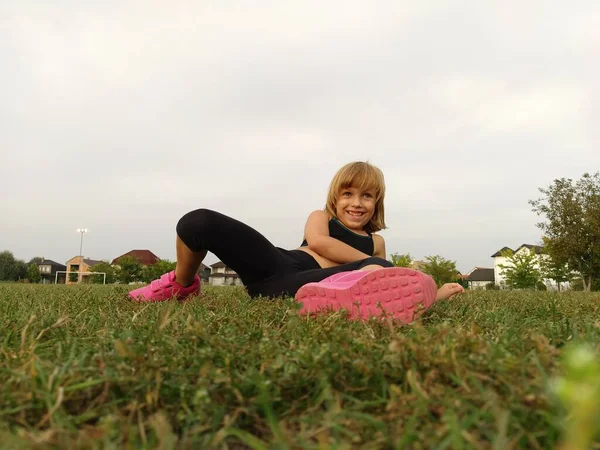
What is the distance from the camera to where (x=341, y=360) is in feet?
4.57

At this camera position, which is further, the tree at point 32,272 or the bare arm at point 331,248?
the tree at point 32,272

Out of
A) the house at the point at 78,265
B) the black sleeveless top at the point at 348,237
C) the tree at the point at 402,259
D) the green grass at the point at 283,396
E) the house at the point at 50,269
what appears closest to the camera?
the green grass at the point at 283,396

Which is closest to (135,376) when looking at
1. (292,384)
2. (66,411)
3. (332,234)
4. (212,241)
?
(66,411)

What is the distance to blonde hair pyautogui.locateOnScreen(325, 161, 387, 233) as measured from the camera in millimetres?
4520

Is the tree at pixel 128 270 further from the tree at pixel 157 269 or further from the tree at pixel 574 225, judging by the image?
the tree at pixel 574 225

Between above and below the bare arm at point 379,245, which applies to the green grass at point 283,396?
below

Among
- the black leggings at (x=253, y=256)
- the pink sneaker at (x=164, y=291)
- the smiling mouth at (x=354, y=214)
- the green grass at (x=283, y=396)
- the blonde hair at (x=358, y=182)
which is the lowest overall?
the green grass at (x=283, y=396)

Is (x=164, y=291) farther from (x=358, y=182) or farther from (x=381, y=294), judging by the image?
(x=381, y=294)

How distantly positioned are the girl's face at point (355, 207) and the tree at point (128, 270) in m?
67.5

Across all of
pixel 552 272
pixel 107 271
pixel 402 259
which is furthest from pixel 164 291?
pixel 107 271

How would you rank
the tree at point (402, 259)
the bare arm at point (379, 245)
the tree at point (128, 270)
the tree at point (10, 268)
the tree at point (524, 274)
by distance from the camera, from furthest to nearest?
1. the tree at point (10, 268)
2. the tree at point (128, 270)
3. the tree at point (524, 274)
4. the tree at point (402, 259)
5. the bare arm at point (379, 245)

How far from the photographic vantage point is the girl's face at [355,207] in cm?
450

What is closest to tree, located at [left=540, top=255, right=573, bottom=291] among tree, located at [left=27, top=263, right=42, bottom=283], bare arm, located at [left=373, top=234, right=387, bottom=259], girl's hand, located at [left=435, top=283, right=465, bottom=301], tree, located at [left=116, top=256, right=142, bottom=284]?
bare arm, located at [left=373, top=234, right=387, bottom=259]

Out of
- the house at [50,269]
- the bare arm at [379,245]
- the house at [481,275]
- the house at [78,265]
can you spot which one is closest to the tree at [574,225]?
the bare arm at [379,245]
